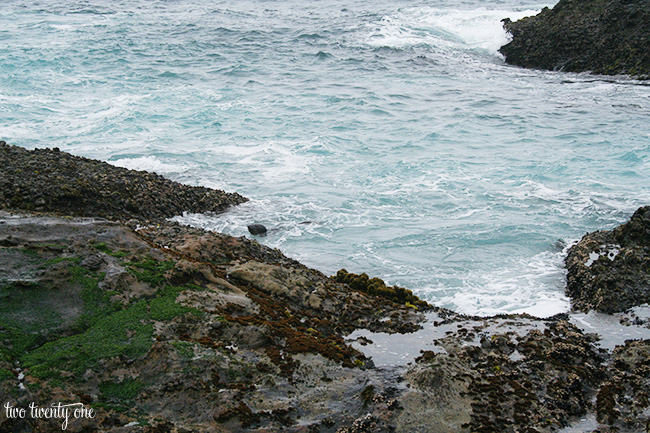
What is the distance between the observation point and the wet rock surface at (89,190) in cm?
1354

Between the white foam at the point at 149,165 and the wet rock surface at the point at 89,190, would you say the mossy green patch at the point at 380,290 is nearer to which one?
the wet rock surface at the point at 89,190

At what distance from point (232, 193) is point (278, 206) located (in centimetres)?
171

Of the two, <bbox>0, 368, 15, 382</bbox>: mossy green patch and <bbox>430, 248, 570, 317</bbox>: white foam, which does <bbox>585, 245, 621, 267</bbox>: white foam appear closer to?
<bbox>430, 248, 570, 317</bbox>: white foam

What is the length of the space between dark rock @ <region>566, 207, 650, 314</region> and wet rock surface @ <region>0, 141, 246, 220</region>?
1072 centimetres

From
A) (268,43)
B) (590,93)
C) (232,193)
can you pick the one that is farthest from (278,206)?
(268,43)

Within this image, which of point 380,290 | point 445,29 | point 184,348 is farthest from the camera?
point 445,29

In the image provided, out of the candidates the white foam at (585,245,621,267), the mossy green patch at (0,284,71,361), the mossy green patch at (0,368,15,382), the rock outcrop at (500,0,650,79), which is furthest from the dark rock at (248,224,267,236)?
the rock outcrop at (500,0,650,79)

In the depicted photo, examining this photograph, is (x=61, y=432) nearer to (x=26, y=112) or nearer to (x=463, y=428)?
(x=463, y=428)

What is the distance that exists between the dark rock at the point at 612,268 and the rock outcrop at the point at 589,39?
23.0m

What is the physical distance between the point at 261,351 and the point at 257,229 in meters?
8.13

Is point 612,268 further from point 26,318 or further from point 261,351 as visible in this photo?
point 26,318

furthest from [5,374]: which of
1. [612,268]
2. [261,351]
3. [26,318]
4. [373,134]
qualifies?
[373,134]

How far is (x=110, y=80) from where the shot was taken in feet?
113

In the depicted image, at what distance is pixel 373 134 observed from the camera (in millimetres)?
26609
